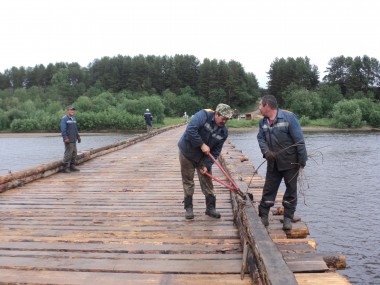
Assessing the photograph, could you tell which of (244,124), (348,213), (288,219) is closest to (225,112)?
(288,219)

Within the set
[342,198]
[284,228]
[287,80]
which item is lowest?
[342,198]

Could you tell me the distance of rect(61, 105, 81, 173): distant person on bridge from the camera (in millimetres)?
9281

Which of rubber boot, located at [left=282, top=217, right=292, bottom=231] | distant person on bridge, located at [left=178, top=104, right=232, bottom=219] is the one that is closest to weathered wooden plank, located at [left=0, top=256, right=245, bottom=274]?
rubber boot, located at [left=282, top=217, right=292, bottom=231]

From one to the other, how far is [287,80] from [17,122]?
2289 inches

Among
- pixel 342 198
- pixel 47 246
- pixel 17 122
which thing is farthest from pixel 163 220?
pixel 17 122

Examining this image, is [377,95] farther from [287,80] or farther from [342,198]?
[342,198]

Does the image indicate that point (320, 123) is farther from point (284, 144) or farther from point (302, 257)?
point (302, 257)

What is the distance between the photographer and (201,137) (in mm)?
4980

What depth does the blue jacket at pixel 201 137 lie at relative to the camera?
15.8 feet

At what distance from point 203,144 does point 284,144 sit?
3.32 feet

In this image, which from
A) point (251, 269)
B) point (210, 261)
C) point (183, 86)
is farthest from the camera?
point (183, 86)

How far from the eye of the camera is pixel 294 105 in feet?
235

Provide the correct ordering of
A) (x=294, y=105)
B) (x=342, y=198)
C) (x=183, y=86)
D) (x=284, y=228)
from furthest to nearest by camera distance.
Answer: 1. (x=183, y=86)
2. (x=294, y=105)
3. (x=342, y=198)
4. (x=284, y=228)

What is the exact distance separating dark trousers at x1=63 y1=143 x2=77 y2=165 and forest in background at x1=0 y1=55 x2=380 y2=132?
52.2m
